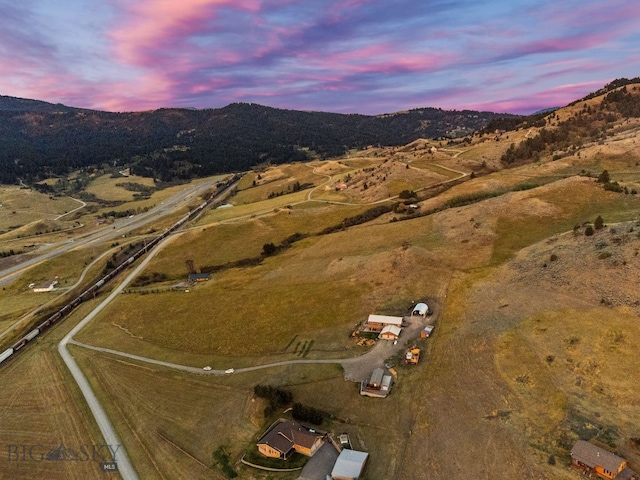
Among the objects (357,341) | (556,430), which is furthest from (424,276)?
(556,430)

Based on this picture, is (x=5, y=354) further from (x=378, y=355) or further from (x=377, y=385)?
(x=377, y=385)

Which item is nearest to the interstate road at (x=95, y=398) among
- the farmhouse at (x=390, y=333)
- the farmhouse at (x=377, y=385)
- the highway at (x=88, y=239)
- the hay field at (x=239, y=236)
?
the hay field at (x=239, y=236)

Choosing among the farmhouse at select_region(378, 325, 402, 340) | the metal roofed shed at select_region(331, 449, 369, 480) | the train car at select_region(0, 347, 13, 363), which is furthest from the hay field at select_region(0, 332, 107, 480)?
the farmhouse at select_region(378, 325, 402, 340)

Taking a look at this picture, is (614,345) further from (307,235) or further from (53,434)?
(307,235)

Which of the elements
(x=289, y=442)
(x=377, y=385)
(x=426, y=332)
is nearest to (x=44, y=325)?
(x=289, y=442)

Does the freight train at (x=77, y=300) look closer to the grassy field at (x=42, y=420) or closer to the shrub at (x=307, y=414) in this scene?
the grassy field at (x=42, y=420)

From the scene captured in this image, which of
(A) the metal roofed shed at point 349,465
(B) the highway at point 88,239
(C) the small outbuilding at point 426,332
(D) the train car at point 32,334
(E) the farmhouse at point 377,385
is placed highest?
(B) the highway at point 88,239
